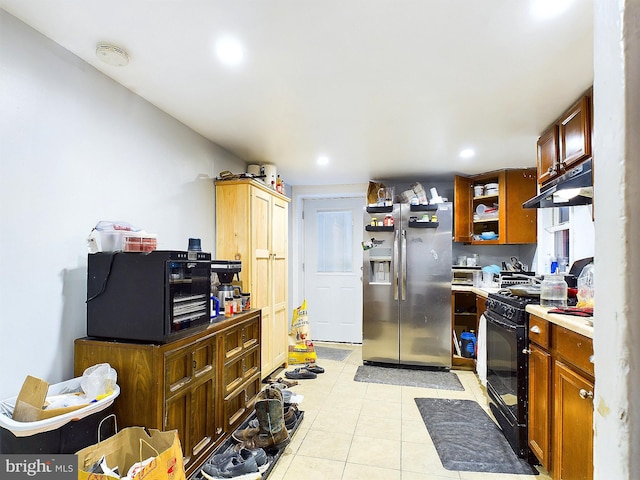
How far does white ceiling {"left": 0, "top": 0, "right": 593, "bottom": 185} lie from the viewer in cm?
143

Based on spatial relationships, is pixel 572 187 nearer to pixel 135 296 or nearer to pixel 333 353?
pixel 135 296

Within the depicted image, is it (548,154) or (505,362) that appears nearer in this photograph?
(505,362)

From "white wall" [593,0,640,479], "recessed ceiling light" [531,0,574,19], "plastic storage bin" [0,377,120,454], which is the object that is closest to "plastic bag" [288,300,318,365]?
"plastic storage bin" [0,377,120,454]

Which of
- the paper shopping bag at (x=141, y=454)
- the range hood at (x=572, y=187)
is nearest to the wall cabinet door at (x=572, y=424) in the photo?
the range hood at (x=572, y=187)

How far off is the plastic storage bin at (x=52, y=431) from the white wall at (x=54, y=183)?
0.19 meters

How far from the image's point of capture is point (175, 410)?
1751 mm

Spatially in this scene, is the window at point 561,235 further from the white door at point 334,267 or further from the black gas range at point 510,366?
the white door at point 334,267

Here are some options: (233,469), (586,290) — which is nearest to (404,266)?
(586,290)

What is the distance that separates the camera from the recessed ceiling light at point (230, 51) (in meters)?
1.63

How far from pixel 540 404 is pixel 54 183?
9.00ft

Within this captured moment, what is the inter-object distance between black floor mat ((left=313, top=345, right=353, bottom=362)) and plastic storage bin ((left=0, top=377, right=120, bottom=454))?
9.68 ft

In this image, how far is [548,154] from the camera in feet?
8.66

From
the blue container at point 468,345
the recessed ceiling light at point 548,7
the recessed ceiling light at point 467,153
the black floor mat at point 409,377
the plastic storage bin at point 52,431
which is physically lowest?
the black floor mat at point 409,377

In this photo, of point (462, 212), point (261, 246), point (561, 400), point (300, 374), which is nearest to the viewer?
point (561, 400)
